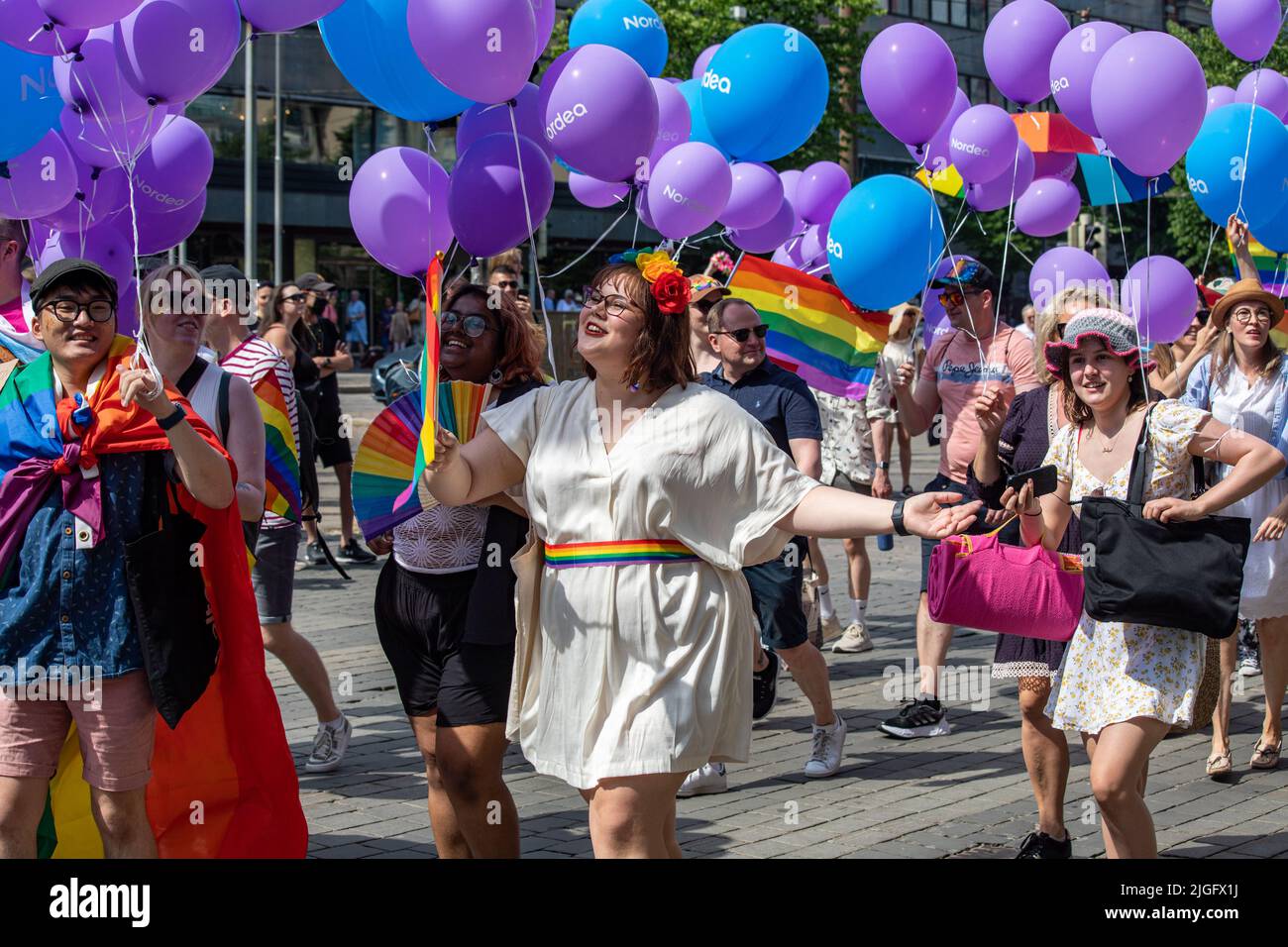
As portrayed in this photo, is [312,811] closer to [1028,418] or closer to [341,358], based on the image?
[1028,418]

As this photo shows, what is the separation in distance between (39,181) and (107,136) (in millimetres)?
337

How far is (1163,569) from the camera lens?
4.41 m

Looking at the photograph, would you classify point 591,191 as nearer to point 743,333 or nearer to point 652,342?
point 743,333

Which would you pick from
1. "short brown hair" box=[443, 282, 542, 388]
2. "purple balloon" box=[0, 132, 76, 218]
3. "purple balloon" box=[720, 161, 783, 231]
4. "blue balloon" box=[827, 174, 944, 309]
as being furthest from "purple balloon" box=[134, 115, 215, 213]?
"blue balloon" box=[827, 174, 944, 309]

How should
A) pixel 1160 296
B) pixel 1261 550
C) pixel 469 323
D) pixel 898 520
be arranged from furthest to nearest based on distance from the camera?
pixel 1160 296 → pixel 1261 550 → pixel 469 323 → pixel 898 520

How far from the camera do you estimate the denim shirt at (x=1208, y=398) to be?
6.66 m

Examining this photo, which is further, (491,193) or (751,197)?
(751,197)

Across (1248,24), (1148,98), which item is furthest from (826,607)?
(1248,24)

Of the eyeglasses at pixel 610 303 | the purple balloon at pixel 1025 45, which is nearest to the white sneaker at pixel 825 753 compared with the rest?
the eyeglasses at pixel 610 303

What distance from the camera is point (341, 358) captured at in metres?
11.2

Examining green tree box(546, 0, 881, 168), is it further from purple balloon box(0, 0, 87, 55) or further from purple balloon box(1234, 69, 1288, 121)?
purple balloon box(0, 0, 87, 55)
